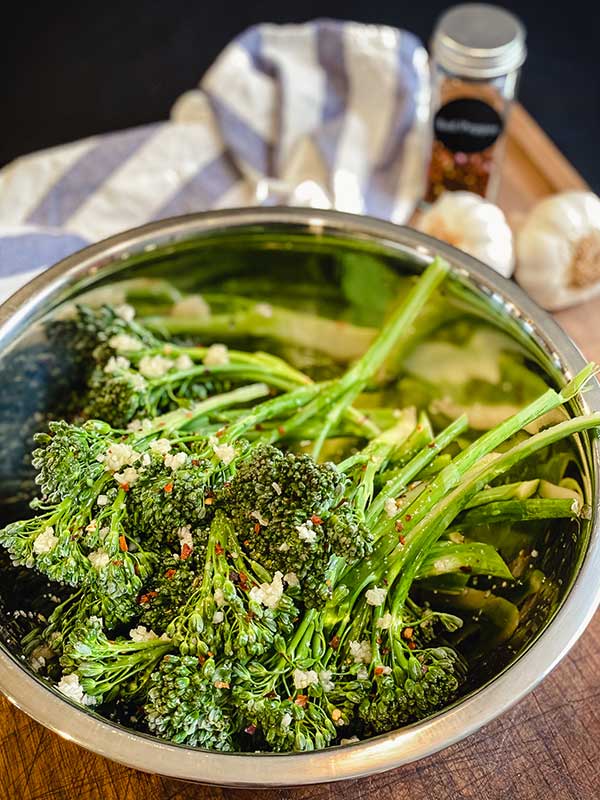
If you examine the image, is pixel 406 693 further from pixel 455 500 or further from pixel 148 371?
pixel 148 371

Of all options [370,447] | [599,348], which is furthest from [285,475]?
[599,348]

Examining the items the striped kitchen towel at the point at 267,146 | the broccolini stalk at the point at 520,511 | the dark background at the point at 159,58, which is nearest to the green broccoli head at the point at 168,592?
the broccolini stalk at the point at 520,511

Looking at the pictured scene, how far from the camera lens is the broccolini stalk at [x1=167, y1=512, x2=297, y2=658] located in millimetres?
1111

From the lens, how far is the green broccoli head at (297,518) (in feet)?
3.70

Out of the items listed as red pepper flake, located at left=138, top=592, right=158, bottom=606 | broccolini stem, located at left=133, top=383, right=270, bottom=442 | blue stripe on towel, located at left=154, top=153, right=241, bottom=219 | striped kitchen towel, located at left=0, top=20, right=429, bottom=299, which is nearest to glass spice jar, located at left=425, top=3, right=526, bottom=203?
striped kitchen towel, located at left=0, top=20, right=429, bottom=299

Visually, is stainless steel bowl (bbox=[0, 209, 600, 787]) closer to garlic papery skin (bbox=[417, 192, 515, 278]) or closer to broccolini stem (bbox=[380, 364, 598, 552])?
broccolini stem (bbox=[380, 364, 598, 552])

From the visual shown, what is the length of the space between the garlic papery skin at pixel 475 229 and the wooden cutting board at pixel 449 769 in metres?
0.85

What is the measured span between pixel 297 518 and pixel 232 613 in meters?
0.13

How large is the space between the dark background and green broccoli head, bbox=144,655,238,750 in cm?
184

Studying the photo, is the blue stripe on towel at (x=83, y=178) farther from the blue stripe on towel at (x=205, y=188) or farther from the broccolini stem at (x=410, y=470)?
the broccolini stem at (x=410, y=470)

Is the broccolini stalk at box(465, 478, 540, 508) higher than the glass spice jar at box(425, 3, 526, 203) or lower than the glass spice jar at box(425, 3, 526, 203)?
lower

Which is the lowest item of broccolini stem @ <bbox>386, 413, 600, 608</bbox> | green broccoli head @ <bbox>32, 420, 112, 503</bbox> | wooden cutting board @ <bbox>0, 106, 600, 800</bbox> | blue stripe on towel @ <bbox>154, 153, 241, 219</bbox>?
wooden cutting board @ <bbox>0, 106, 600, 800</bbox>

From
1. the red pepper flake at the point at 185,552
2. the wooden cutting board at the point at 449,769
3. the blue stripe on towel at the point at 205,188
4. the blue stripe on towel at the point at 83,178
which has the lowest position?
the wooden cutting board at the point at 449,769

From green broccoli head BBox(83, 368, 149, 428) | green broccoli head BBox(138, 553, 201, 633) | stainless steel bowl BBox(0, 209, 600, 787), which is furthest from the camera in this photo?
green broccoli head BBox(83, 368, 149, 428)
